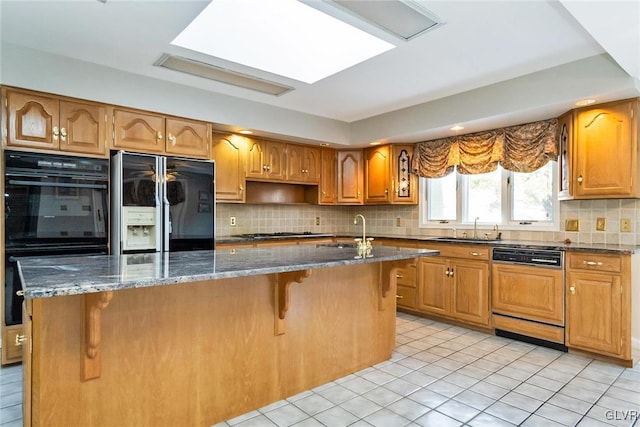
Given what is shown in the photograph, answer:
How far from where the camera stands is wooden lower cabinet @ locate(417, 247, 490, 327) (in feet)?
12.5

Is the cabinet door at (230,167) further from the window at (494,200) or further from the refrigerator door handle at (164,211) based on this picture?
the window at (494,200)

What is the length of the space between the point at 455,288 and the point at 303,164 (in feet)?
8.10

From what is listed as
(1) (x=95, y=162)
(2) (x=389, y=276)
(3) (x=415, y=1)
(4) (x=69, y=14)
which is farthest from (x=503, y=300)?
(4) (x=69, y=14)

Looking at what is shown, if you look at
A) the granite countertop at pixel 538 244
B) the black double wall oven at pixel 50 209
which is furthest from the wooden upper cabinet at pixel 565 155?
the black double wall oven at pixel 50 209

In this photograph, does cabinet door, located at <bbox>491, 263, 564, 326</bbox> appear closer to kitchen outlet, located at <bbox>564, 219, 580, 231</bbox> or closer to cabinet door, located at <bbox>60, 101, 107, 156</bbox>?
kitchen outlet, located at <bbox>564, 219, 580, 231</bbox>

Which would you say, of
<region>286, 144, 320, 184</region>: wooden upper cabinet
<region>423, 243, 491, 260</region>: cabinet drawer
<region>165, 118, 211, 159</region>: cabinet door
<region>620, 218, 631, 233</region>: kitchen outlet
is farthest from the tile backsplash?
<region>165, 118, 211, 159</region>: cabinet door

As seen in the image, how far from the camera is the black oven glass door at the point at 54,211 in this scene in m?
2.85

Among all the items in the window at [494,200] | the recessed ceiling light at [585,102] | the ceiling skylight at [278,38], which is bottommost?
the window at [494,200]

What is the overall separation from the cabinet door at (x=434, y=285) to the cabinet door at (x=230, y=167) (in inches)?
90.0

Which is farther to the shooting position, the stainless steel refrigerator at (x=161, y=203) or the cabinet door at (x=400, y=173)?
the cabinet door at (x=400, y=173)

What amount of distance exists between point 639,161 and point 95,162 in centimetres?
452

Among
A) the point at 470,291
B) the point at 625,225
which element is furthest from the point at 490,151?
the point at 470,291

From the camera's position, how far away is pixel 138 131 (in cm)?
346

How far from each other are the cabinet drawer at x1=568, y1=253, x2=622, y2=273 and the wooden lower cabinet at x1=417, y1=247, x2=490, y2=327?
76 cm
